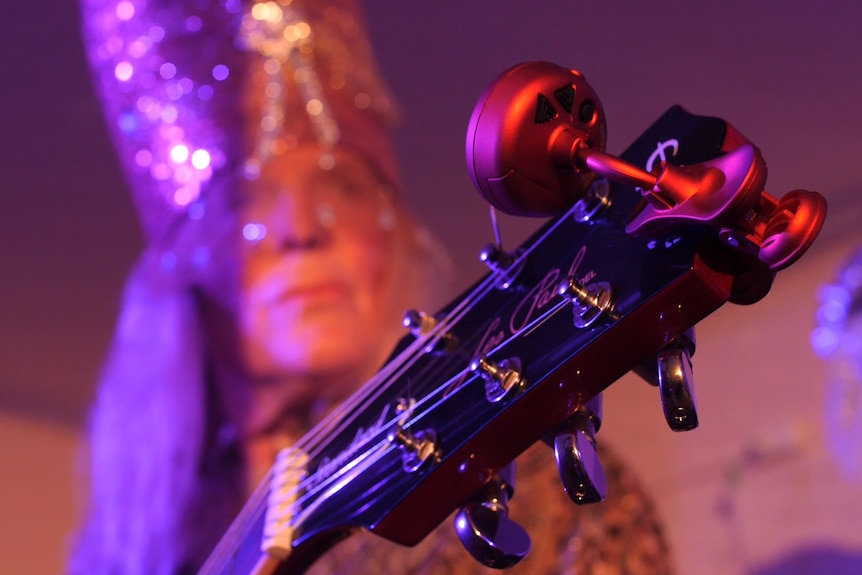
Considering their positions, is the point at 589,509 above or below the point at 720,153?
below

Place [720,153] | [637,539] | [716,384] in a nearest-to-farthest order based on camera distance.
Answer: [720,153]
[637,539]
[716,384]

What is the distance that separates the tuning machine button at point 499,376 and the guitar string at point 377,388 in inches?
0.9

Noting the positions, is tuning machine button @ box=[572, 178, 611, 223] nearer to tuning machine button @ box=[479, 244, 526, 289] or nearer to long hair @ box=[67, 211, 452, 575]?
tuning machine button @ box=[479, 244, 526, 289]

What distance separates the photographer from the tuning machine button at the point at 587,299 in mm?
503

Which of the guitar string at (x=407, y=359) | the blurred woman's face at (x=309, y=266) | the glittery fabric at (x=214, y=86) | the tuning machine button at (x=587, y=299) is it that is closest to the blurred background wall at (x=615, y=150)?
the glittery fabric at (x=214, y=86)

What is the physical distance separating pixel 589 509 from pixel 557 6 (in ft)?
2.09

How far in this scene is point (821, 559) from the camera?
59.3 inches

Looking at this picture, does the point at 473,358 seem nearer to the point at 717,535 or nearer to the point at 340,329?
the point at 340,329

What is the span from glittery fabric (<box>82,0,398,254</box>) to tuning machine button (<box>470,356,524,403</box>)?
0.79 meters

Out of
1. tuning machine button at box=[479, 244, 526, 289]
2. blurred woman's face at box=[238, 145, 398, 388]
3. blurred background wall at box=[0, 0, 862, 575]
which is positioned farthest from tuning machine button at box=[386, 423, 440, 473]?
blurred woman's face at box=[238, 145, 398, 388]

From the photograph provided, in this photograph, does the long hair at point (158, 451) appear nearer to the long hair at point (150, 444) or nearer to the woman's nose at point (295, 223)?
the long hair at point (150, 444)

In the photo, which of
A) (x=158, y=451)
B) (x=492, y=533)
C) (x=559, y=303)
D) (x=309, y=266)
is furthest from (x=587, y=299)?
(x=158, y=451)

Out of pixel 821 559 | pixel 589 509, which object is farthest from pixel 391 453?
pixel 821 559

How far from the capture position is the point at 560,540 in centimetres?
110
